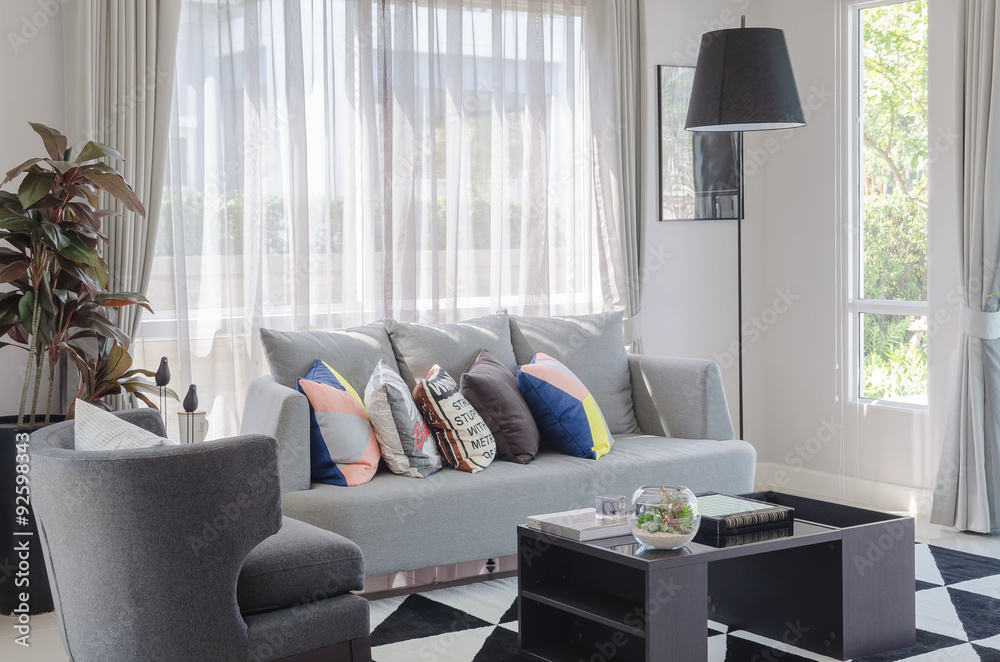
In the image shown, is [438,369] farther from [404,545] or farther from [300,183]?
[300,183]

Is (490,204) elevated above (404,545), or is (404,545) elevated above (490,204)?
(490,204)

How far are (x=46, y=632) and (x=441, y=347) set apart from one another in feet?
5.53

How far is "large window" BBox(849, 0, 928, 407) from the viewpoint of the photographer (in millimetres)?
4758

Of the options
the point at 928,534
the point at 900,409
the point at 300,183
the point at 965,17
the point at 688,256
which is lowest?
the point at 928,534

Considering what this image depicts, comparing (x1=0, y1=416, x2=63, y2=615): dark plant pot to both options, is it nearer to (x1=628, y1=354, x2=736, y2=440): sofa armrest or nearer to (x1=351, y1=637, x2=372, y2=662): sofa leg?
(x1=351, y1=637, x2=372, y2=662): sofa leg

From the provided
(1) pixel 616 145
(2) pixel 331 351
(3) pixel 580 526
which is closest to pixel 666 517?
(3) pixel 580 526

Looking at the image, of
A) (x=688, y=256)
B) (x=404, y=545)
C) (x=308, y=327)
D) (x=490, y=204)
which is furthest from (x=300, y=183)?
(x=688, y=256)

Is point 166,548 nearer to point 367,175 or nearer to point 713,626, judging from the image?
point 713,626

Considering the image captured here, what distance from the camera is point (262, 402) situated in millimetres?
3568

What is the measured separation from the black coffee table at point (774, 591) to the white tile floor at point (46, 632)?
125 centimetres

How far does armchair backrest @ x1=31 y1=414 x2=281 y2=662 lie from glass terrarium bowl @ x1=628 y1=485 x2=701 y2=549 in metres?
0.95

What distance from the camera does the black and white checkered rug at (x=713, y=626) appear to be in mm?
2932

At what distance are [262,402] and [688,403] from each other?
173 centimetres

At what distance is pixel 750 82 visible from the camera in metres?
4.05
